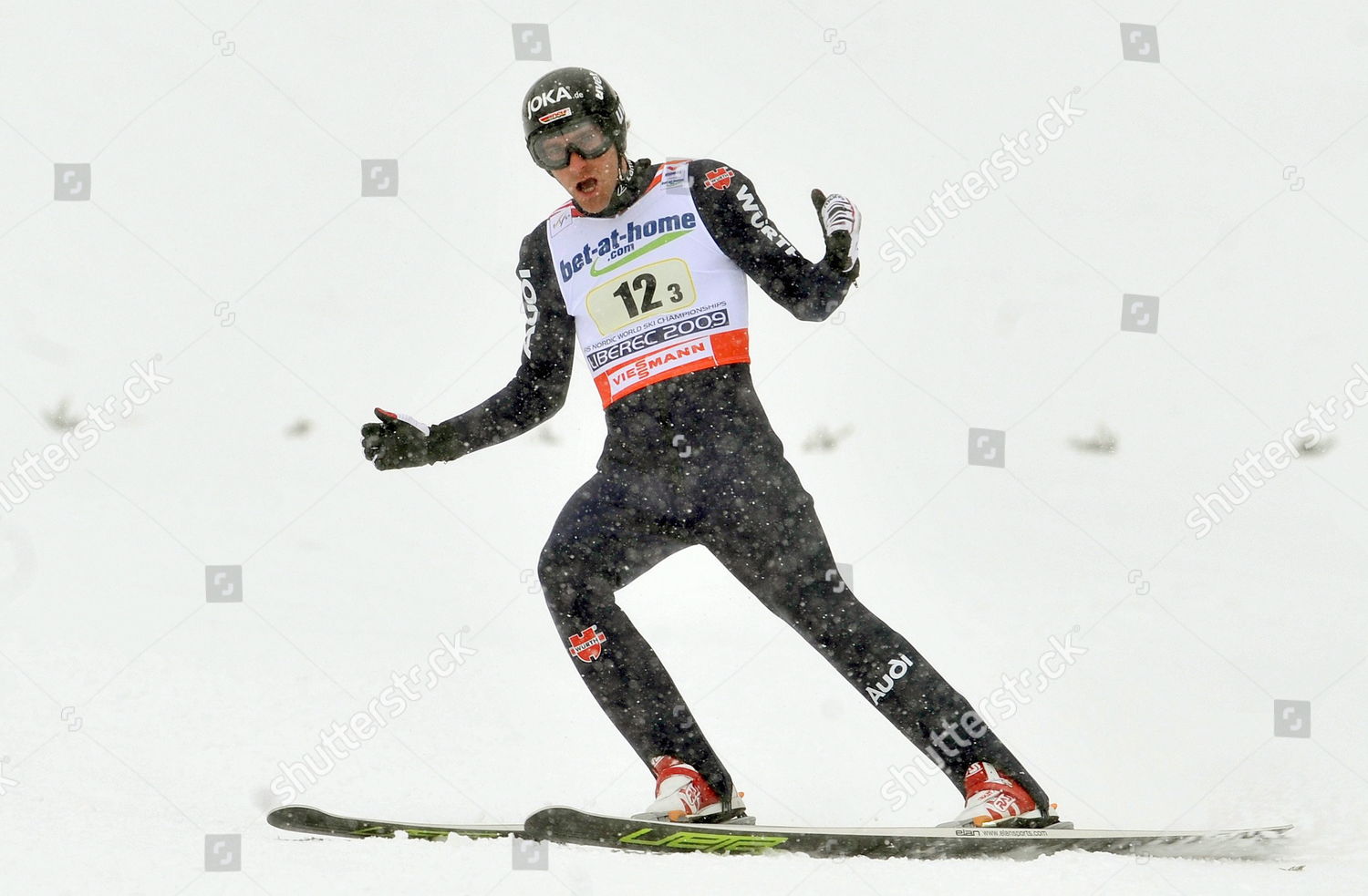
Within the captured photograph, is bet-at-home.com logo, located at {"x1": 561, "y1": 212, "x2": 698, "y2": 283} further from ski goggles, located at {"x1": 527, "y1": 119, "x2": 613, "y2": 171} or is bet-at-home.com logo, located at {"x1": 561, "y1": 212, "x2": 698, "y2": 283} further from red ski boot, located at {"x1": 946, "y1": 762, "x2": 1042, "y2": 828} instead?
red ski boot, located at {"x1": 946, "y1": 762, "x2": 1042, "y2": 828}

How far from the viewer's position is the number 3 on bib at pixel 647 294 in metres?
3.47

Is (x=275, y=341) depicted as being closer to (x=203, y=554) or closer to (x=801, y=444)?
(x=203, y=554)

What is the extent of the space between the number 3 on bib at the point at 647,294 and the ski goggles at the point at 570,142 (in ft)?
1.18

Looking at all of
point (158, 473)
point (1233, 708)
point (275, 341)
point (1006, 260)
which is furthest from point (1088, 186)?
point (158, 473)

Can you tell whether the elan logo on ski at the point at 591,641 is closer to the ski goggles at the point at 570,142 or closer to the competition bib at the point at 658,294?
the competition bib at the point at 658,294

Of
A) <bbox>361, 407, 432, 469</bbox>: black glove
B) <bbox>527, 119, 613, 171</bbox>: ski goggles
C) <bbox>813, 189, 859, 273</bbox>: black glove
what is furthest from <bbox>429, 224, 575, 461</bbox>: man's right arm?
<bbox>813, 189, 859, 273</bbox>: black glove

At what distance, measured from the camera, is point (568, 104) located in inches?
135

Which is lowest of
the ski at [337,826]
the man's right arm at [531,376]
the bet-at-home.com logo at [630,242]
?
the ski at [337,826]

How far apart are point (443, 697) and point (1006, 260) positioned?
659 cm

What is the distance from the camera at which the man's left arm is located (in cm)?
331

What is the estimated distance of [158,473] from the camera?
877 centimetres

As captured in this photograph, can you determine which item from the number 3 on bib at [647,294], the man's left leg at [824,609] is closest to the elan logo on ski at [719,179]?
the number 3 on bib at [647,294]

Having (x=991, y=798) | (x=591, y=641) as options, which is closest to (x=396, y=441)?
(x=591, y=641)

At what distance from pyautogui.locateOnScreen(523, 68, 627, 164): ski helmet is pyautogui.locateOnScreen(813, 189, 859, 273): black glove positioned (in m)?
0.66
